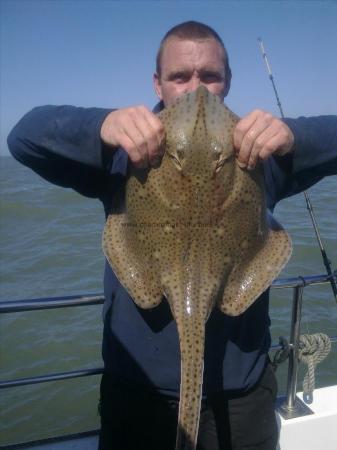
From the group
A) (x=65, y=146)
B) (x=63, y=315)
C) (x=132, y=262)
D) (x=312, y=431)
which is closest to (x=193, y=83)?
(x=65, y=146)

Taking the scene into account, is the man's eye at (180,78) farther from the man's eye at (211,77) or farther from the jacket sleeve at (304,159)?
the jacket sleeve at (304,159)

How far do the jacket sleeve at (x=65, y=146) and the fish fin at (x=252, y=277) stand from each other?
3.16ft

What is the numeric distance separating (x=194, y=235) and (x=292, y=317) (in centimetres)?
183

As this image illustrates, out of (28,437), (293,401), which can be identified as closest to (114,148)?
(293,401)

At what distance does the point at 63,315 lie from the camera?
11109 mm

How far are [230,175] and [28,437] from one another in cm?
695

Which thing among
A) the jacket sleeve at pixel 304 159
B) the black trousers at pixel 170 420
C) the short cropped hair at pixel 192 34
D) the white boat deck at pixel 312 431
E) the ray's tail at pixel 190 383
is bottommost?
the white boat deck at pixel 312 431

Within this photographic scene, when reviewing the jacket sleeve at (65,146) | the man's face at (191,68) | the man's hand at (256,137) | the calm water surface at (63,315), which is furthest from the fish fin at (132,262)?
the calm water surface at (63,315)

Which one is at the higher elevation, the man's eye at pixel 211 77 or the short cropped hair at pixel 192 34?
the short cropped hair at pixel 192 34

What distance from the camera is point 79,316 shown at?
11.0 m

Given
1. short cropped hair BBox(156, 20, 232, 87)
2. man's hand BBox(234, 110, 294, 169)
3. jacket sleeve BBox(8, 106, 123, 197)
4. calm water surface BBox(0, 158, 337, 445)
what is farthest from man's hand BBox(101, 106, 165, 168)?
calm water surface BBox(0, 158, 337, 445)

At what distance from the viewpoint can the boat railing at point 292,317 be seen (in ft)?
10.5

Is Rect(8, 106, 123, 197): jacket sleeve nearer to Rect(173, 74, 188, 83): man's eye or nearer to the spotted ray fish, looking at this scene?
the spotted ray fish

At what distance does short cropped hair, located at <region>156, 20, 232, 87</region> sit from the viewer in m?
2.73
